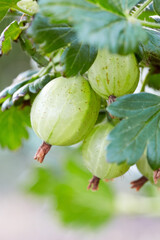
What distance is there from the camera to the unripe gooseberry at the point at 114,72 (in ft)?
1.81

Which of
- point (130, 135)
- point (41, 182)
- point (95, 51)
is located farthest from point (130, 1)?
point (41, 182)

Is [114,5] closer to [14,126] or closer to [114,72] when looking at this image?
[114,72]

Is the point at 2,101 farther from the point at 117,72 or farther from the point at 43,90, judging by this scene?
the point at 117,72

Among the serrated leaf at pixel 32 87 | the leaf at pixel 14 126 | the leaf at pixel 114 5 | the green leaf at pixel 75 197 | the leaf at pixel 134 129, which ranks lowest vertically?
the green leaf at pixel 75 197

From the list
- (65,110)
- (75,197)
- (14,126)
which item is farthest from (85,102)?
(75,197)

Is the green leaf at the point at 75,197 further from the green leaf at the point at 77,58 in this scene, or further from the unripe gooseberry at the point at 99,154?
the green leaf at the point at 77,58

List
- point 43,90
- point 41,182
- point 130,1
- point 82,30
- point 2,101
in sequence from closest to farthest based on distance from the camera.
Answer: point 82,30
point 130,1
point 43,90
point 2,101
point 41,182

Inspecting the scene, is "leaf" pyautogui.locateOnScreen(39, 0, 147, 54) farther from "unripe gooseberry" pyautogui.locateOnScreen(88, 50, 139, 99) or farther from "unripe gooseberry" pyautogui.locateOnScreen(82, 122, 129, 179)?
"unripe gooseberry" pyautogui.locateOnScreen(82, 122, 129, 179)

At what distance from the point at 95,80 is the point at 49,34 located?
0.11 metres

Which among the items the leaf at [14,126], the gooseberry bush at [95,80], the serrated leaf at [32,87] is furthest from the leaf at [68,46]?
the leaf at [14,126]

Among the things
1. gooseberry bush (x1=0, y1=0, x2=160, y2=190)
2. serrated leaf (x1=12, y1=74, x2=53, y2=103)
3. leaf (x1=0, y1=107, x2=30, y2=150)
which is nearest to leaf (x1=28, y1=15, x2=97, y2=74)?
gooseberry bush (x1=0, y1=0, x2=160, y2=190)

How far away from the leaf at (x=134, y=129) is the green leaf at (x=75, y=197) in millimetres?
910

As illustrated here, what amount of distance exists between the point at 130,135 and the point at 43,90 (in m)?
0.18

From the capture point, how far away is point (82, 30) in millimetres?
377
